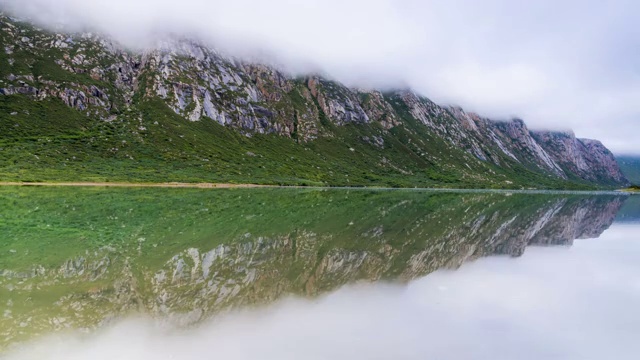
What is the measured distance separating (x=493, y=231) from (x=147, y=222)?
28674mm

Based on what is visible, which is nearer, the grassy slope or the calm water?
the calm water

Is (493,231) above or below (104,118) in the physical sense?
above

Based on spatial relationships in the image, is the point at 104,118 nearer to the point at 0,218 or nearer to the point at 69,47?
the point at 69,47

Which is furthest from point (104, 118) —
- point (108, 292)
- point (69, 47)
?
point (108, 292)

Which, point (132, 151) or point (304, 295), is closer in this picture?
point (304, 295)

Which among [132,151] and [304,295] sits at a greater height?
[304,295]

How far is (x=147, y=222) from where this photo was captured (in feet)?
103

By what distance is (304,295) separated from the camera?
47.1 feet

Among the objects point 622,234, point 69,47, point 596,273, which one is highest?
point 596,273

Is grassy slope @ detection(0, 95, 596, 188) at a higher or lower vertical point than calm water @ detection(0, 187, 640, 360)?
lower

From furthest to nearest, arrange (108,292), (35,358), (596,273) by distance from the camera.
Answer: (596,273), (108,292), (35,358)

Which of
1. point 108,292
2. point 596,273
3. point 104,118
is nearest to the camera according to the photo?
point 108,292

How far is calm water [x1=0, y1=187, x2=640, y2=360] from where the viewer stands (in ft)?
32.4

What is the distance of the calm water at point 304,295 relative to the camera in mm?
9883
